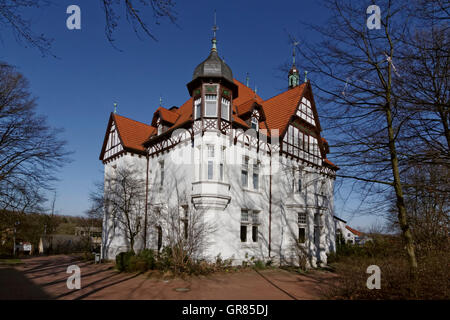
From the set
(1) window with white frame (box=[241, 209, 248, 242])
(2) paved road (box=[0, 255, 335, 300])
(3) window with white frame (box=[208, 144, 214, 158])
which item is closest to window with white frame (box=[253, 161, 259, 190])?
(1) window with white frame (box=[241, 209, 248, 242])

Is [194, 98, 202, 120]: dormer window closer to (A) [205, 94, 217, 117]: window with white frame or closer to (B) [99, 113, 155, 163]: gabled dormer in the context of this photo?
(A) [205, 94, 217, 117]: window with white frame

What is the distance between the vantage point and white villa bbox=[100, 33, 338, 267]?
16698 mm

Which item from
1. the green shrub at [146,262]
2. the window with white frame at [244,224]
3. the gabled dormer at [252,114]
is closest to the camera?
the green shrub at [146,262]

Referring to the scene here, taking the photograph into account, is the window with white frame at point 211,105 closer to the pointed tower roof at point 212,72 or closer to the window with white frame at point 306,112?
the pointed tower roof at point 212,72

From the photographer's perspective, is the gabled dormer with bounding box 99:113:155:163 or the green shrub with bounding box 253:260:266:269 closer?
the green shrub with bounding box 253:260:266:269

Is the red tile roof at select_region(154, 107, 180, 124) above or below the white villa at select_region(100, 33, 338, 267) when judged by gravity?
above

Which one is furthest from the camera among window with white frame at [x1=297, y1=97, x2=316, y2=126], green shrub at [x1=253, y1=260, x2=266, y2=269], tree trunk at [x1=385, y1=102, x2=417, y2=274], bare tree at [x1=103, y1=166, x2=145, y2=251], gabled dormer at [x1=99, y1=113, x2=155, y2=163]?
window with white frame at [x1=297, y1=97, x2=316, y2=126]

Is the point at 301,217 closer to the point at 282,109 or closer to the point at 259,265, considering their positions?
the point at 259,265

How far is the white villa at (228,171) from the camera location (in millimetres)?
16698

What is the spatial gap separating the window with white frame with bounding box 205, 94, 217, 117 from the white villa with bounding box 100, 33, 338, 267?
58mm

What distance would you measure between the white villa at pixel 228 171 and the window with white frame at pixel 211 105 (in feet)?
0.19

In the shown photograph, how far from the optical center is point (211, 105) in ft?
56.4

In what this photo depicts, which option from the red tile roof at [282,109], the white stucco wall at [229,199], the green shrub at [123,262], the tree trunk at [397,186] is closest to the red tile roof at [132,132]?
the white stucco wall at [229,199]

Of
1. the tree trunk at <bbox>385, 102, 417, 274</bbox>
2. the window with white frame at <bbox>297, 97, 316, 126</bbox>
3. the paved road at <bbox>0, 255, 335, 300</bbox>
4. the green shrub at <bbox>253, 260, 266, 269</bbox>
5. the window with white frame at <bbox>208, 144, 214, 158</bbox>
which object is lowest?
the green shrub at <bbox>253, 260, 266, 269</bbox>
